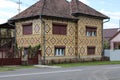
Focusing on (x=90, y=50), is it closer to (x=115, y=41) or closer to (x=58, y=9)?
(x=58, y=9)

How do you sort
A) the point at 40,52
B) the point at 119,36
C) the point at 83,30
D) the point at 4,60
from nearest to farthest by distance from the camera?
the point at 4,60 < the point at 40,52 < the point at 83,30 < the point at 119,36

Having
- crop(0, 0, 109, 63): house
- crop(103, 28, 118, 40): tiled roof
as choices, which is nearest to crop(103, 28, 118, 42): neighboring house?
crop(103, 28, 118, 40): tiled roof

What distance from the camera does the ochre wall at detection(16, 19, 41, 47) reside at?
37497 mm

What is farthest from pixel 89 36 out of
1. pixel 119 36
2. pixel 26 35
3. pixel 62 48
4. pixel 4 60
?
pixel 119 36

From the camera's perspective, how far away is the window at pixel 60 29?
38.6 meters

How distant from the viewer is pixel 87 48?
140ft

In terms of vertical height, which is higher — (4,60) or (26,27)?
(26,27)

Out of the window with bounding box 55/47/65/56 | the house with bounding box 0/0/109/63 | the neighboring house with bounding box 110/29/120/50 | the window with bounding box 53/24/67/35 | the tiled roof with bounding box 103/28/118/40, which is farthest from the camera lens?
the tiled roof with bounding box 103/28/118/40

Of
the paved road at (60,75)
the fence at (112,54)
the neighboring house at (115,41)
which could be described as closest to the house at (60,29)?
the fence at (112,54)

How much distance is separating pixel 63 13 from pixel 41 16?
13.3 ft

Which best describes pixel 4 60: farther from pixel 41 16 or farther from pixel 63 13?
pixel 63 13

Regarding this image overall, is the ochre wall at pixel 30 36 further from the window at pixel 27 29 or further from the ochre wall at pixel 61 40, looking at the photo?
the ochre wall at pixel 61 40

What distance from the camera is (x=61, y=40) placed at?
3909cm

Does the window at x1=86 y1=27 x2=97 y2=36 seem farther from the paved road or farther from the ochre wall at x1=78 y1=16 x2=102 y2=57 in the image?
the paved road
